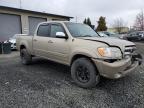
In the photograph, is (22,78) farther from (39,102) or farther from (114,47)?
(114,47)

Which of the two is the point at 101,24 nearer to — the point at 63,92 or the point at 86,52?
the point at 86,52

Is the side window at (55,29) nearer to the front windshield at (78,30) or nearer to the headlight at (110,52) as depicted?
the front windshield at (78,30)

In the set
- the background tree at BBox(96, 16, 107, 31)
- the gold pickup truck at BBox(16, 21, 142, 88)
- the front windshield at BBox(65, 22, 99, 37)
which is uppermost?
the background tree at BBox(96, 16, 107, 31)

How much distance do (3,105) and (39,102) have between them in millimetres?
746

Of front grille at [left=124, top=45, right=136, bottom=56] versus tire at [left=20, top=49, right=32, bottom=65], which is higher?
front grille at [left=124, top=45, right=136, bottom=56]

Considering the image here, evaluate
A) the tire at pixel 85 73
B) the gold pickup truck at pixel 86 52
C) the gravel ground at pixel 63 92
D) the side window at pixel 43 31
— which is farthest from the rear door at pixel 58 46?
the gravel ground at pixel 63 92

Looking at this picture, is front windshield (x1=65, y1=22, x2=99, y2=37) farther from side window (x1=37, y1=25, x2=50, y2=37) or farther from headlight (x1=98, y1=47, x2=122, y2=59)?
headlight (x1=98, y1=47, x2=122, y2=59)

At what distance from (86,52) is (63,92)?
46.3 inches

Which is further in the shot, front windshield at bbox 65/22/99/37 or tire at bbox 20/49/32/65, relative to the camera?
tire at bbox 20/49/32/65

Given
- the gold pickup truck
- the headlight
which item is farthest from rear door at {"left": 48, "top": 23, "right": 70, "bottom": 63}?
the headlight

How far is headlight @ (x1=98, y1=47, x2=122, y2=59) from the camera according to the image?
4.36 m

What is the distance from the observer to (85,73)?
4.83 meters

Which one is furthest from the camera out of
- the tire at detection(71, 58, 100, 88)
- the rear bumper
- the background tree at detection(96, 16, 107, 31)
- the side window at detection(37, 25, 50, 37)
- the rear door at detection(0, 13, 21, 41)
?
the background tree at detection(96, 16, 107, 31)

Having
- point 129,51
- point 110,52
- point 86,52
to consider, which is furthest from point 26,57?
point 129,51
